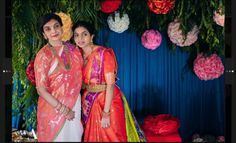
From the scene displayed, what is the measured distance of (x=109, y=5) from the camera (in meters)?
2.19

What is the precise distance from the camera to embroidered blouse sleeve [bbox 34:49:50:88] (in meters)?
2.12

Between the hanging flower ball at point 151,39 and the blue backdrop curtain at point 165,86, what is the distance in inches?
1.0

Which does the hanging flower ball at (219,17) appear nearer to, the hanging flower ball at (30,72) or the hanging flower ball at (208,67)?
the hanging flower ball at (208,67)

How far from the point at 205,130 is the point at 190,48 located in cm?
47

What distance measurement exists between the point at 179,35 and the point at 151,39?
16 centimetres

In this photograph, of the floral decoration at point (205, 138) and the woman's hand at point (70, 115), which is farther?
the floral decoration at point (205, 138)

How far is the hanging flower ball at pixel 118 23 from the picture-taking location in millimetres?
2193

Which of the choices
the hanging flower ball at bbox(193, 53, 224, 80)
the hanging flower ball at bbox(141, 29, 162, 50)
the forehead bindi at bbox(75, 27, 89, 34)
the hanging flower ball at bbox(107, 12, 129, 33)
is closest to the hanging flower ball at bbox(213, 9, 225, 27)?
the hanging flower ball at bbox(193, 53, 224, 80)

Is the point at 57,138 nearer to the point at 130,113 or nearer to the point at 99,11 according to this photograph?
the point at 130,113

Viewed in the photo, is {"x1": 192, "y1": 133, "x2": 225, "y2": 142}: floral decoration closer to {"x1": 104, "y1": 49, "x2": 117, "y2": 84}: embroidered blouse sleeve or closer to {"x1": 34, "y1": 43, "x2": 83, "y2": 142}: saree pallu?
{"x1": 104, "y1": 49, "x2": 117, "y2": 84}: embroidered blouse sleeve

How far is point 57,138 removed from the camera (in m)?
2.12

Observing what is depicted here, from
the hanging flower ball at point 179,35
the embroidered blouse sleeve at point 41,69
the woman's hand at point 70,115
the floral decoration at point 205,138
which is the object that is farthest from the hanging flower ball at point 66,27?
the floral decoration at point 205,138

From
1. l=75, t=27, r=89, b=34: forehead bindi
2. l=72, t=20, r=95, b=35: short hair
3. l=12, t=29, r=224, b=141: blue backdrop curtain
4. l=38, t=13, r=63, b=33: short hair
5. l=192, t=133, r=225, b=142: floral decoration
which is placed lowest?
l=192, t=133, r=225, b=142: floral decoration

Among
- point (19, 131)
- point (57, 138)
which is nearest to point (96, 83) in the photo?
point (57, 138)
